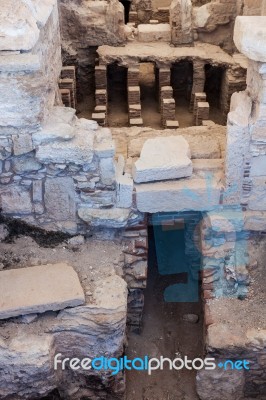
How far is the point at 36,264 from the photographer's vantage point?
19.2 ft

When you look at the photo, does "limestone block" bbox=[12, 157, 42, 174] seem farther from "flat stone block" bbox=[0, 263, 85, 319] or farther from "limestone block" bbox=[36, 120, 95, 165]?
"flat stone block" bbox=[0, 263, 85, 319]

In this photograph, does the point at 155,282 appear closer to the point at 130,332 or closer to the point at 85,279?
the point at 130,332

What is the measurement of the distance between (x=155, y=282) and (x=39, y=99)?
3.03m

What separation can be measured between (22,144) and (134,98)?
3.29 metres

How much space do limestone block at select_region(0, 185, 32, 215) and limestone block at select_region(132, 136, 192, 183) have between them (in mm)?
1213

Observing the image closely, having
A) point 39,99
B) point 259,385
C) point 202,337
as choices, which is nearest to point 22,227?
point 39,99

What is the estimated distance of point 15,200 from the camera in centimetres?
597

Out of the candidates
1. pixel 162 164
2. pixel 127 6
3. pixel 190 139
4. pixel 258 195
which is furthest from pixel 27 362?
pixel 127 6

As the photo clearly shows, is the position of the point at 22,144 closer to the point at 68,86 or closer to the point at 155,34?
the point at 68,86

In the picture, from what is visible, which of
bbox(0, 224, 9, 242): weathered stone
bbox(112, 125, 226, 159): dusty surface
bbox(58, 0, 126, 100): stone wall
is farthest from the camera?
bbox(58, 0, 126, 100): stone wall

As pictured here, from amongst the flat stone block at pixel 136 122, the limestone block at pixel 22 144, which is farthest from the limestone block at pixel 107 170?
the flat stone block at pixel 136 122

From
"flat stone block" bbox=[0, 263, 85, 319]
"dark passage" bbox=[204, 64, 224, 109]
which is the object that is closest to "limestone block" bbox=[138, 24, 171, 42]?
"dark passage" bbox=[204, 64, 224, 109]

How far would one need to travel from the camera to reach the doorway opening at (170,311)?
6.21 meters

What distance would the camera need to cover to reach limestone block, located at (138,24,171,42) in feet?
29.8
